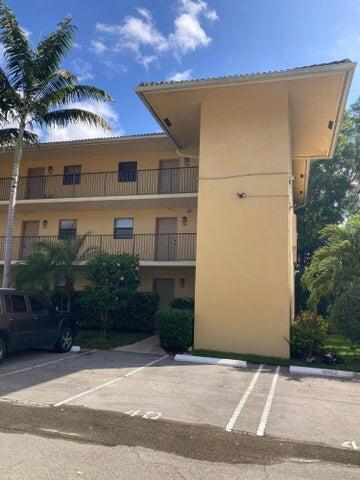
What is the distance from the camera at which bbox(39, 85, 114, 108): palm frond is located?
53.2 feet

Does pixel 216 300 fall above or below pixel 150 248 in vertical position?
below

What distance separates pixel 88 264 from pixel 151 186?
5.50 meters

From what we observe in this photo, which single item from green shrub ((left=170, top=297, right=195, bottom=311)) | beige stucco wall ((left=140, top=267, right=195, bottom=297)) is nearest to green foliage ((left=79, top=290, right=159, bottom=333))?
green shrub ((left=170, top=297, right=195, bottom=311))

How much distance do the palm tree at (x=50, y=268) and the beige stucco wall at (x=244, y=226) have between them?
5.23 metres

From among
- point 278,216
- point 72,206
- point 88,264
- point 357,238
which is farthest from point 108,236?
point 357,238

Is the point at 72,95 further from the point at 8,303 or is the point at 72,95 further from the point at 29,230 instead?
the point at 8,303

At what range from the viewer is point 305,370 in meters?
10.9

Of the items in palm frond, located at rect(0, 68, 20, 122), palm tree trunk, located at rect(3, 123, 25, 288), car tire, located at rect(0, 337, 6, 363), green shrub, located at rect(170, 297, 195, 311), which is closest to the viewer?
car tire, located at rect(0, 337, 6, 363)

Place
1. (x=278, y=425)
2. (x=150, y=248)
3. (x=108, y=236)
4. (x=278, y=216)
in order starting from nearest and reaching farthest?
(x=278, y=425), (x=278, y=216), (x=150, y=248), (x=108, y=236)

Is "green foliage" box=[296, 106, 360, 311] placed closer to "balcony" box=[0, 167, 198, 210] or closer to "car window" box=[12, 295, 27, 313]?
"balcony" box=[0, 167, 198, 210]

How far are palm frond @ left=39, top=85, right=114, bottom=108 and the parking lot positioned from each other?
993 centimetres

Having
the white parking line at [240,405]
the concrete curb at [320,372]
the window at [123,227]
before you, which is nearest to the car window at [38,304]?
the white parking line at [240,405]

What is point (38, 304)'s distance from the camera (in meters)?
11.3

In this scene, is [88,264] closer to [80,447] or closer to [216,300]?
[216,300]
